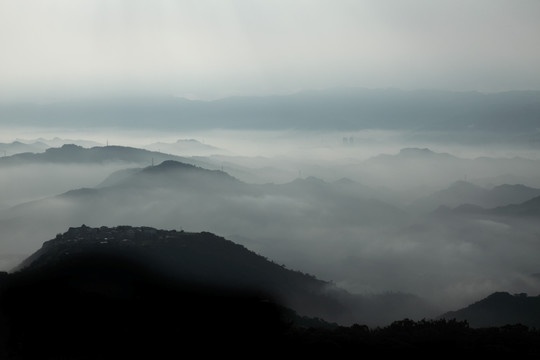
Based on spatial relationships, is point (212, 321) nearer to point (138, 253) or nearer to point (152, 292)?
point (152, 292)

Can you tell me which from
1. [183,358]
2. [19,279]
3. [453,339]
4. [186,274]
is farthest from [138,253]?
[453,339]

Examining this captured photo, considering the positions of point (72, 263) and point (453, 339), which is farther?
point (72, 263)

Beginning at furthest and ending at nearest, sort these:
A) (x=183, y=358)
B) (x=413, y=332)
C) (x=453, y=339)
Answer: (x=413, y=332) → (x=453, y=339) → (x=183, y=358)

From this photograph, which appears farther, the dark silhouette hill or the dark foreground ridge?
the dark silhouette hill

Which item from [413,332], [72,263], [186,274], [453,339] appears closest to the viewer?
[453,339]

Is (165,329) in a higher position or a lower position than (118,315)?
lower

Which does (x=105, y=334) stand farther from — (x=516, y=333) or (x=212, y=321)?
(x=516, y=333)

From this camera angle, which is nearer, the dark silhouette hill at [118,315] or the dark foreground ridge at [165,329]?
the dark foreground ridge at [165,329]

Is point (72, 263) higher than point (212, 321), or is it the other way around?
point (72, 263)

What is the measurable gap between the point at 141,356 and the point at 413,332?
2248 inches

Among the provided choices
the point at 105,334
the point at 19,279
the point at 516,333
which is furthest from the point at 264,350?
the point at 19,279

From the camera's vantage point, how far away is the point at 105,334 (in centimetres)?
11769

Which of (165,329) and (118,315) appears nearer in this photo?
(165,329)

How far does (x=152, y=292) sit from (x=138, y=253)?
50.7 meters
